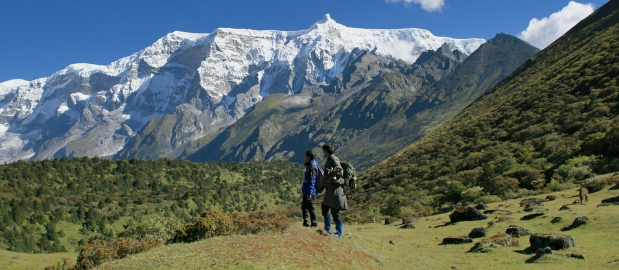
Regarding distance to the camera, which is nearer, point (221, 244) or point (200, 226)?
point (221, 244)

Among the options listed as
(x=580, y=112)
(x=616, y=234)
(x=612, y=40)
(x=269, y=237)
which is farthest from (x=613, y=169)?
(x=612, y=40)

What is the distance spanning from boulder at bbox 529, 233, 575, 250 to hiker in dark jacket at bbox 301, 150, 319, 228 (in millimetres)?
10692

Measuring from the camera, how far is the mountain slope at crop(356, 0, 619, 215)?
43781 millimetres

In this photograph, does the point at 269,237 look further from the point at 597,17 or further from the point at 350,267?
the point at 597,17

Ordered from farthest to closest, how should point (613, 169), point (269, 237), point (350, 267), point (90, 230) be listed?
point (90, 230), point (613, 169), point (269, 237), point (350, 267)

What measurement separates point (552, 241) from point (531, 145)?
1585 inches

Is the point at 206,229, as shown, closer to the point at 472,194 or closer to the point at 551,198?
the point at 551,198

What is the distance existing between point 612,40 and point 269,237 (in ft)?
319

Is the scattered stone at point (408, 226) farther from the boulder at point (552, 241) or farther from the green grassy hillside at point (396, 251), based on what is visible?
the boulder at point (552, 241)

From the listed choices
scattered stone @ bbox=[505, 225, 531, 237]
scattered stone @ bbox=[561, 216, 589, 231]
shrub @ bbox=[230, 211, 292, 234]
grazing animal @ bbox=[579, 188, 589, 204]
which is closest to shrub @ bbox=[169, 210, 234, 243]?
shrub @ bbox=[230, 211, 292, 234]

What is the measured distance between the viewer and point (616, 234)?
20812 millimetres

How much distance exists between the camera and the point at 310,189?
17891mm

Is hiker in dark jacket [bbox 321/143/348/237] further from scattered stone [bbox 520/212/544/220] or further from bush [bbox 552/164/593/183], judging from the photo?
bush [bbox 552/164/593/183]

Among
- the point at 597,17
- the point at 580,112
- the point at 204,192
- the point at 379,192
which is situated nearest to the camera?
the point at 580,112
